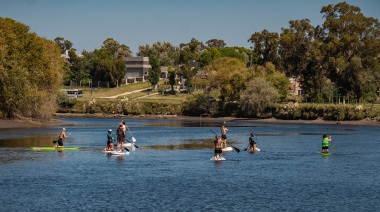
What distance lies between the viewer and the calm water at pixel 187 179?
40844 millimetres

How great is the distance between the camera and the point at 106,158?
64875mm

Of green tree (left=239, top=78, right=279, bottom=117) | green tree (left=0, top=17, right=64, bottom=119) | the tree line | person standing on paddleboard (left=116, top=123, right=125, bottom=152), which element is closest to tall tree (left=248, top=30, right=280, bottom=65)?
the tree line

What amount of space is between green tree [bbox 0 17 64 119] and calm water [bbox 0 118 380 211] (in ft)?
105

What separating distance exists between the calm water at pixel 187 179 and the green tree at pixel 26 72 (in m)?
31.9

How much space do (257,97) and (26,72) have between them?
2143 inches

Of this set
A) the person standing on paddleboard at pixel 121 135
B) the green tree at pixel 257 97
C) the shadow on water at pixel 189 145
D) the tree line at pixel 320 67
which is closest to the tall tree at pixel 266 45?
the tree line at pixel 320 67

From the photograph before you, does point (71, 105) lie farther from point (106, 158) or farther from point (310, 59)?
point (106, 158)

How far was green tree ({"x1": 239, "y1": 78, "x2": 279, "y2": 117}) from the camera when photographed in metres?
147

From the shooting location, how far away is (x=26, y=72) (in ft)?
368

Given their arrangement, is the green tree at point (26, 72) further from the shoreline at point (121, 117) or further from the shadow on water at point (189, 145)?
the shadow on water at point (189, 145)

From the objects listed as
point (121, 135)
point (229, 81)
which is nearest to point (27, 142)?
point (121, 135)

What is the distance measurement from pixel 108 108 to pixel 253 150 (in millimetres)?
104467

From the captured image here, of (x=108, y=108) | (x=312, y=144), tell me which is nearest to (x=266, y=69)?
(x=108, y=108)

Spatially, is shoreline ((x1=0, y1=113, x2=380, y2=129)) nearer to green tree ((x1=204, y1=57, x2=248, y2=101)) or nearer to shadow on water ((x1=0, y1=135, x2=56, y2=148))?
green tree ((x1=204, y1=57, x2=248, y2=101))
